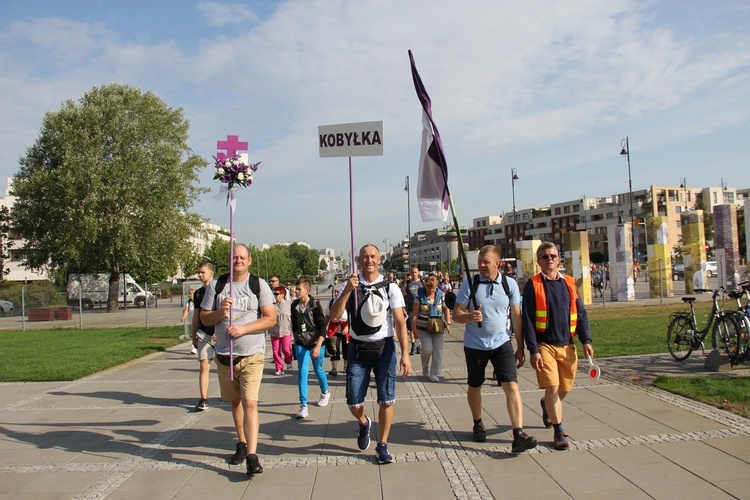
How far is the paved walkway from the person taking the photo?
4.41 m

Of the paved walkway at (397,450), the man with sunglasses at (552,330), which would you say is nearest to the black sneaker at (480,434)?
the paved walkway at (397,450)

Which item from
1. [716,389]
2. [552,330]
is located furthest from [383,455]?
[716,389]

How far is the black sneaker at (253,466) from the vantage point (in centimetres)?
482

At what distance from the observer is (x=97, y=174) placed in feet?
116

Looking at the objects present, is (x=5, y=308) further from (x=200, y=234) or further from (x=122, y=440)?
(x=122, y=440)

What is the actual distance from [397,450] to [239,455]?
144 centimetres

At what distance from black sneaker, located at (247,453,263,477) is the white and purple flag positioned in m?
2.97

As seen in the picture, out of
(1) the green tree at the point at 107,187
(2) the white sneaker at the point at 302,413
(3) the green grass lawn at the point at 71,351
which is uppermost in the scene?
(1) the green tree at the point at 107,187

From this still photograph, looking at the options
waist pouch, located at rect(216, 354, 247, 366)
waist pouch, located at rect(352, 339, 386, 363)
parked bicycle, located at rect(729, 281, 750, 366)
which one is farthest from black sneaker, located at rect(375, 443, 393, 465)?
parked bicycle, located at rect(729, 281, 750, 366)

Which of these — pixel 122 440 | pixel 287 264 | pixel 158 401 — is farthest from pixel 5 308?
pixel 287 264

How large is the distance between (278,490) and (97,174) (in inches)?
1392

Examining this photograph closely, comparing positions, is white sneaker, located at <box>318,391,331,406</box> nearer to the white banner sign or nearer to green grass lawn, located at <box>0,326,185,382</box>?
the white banner sign

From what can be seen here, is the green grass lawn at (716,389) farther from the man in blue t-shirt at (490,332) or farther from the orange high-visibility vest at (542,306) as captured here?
the man in blue t-shirt at (490,332)

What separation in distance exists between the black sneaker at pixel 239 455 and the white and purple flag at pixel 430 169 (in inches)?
116
